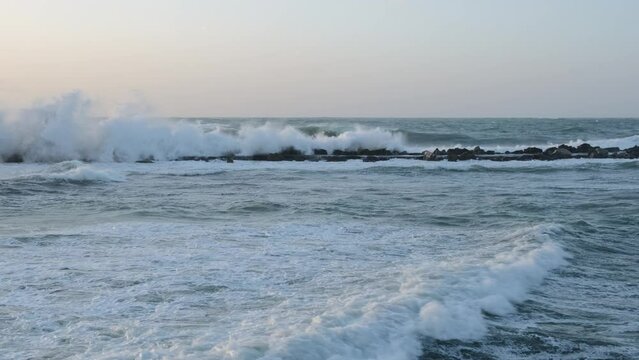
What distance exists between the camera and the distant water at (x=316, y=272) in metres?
5.15

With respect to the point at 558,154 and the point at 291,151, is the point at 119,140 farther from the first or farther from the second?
the point at 558,154

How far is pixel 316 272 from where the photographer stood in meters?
7.45

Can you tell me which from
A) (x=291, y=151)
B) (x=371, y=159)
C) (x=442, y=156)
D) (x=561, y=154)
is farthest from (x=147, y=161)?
(x=561, y=154)

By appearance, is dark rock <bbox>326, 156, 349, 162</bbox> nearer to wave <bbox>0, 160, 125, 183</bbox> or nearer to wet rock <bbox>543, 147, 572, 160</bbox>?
wet rock <bbox>543, 147, 572, 160</bbox>

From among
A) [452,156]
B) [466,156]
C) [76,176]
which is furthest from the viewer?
[466,156]

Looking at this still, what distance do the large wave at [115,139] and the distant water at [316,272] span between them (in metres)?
10.5

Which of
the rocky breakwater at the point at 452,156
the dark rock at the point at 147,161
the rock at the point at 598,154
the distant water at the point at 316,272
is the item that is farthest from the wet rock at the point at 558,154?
the dark rock at the point at 147,161

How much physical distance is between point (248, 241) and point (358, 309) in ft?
12.4

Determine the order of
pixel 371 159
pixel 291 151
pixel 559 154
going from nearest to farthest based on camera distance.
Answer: pixel 371 159, pixel 559 154, pixel 291 151

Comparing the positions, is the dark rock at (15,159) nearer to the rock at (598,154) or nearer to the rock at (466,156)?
the rock at (466,156)

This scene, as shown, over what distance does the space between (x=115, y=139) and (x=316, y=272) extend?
2371 cm

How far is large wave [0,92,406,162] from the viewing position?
2781 cm

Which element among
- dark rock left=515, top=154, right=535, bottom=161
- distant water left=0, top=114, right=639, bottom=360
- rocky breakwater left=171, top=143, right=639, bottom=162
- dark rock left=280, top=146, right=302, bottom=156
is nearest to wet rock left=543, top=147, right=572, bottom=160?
rocky breakwater left=171, top=143, right=639, bottom=162

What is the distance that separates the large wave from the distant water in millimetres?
10512
